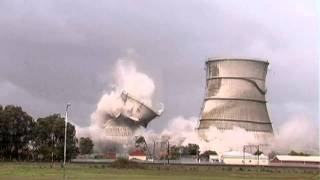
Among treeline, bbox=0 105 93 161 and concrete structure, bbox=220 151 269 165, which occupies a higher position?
treeline, bbox=0 105 93 161

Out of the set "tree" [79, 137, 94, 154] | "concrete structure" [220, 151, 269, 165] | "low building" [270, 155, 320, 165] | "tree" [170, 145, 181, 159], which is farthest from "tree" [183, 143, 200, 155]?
"tree" [79, 137, 94, 154]

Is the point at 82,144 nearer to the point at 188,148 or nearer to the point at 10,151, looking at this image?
the point at 188,148

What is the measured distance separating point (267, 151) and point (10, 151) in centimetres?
5543

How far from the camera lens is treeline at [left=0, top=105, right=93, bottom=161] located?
90750 mm

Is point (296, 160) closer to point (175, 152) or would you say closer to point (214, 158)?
point (214, 158)

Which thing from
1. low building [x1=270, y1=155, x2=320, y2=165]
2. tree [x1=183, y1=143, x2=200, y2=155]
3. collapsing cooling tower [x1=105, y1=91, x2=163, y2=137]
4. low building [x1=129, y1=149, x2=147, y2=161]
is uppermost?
collapsing cooling tower [x1=105, y1=91, x2=163, y2=137]

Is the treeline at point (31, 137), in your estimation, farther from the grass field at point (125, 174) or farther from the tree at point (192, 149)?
the tree at point (192, 149)

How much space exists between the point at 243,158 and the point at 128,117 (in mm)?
26057

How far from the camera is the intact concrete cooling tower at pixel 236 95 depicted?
320ft

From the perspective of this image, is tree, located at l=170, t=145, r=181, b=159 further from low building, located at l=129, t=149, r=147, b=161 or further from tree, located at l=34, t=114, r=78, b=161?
tree, located at l=34, t=114, r=78, b=161

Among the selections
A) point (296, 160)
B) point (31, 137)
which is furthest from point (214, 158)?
point (31, 137)

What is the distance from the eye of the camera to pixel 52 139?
94000mm

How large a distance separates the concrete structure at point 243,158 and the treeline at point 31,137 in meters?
33.4

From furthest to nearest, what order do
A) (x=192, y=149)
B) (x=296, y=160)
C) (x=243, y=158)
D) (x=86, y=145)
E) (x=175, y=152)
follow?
(x=175, y=152)
(x=192, y=149)
(x=86, y=145)
(x=296, y=160)
(x=243, y=158)
